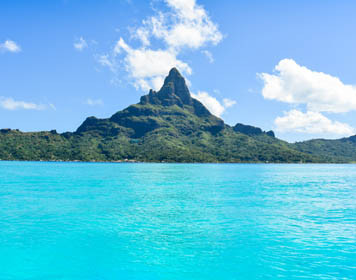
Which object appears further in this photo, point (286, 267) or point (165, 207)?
point (165, 207)

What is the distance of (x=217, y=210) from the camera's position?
5703 cm

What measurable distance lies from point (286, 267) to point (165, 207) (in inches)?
1395

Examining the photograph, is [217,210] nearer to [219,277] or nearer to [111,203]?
[111,203]

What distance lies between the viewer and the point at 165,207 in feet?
199

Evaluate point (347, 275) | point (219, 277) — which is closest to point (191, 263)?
point (219, 277)

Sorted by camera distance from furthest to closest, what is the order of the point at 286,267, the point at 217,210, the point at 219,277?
the point at 217,210, the point at 286,267, the point at 219,277

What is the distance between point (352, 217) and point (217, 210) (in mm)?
25045

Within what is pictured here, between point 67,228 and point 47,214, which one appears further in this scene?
point 47,214

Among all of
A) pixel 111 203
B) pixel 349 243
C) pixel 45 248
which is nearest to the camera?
pixel 45 248

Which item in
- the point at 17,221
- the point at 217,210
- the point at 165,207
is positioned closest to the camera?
the point at 17,221

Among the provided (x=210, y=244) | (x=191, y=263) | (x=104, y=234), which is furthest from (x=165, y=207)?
(x=191, y=263)

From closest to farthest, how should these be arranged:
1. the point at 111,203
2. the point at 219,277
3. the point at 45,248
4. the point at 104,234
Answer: the point at 219,277 < the point at 45,248 < the point at 104,234 < the point at 111,203

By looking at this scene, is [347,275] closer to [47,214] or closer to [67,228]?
[67,228]

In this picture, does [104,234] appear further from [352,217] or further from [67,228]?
[352,217]
